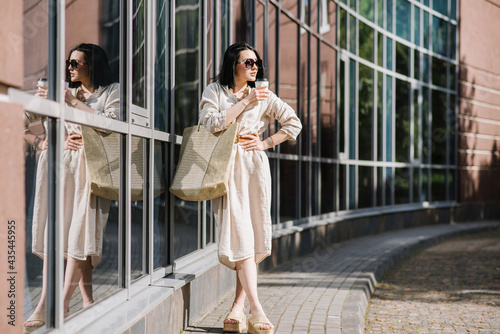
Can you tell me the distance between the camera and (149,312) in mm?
3746

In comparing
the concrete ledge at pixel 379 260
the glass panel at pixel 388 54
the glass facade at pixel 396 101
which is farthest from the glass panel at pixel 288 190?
the glass panel at pixel 388 54

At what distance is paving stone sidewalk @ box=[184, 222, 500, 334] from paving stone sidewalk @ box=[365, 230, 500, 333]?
0.57 ft

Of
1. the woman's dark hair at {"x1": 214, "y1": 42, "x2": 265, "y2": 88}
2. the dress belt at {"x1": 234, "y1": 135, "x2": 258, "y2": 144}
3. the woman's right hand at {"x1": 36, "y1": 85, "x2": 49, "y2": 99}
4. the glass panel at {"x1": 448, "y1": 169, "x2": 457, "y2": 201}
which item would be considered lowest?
the glass panel at {"x1": 448, "y1": 169, "x2": 457, "y2": 201}

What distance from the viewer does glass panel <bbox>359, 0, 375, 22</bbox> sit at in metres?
13.1

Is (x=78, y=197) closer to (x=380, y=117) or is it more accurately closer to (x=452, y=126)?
(x=380, y=117)

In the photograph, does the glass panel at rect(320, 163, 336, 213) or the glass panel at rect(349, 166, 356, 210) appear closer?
the glass panel at rect(320, 163, 336, 213)

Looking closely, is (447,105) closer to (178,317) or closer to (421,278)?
(421,278)

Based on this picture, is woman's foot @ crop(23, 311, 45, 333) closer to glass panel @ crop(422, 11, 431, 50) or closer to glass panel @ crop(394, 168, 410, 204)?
glass panel @ crop(394, 168, 410, 204)

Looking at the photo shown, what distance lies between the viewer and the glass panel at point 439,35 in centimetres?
1678

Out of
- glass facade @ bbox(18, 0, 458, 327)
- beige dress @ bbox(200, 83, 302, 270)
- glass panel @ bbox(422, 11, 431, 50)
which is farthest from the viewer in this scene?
glass panel @ bbox(422, 11, 431, 50)

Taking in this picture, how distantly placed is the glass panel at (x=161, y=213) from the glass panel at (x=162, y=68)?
17 centimetres

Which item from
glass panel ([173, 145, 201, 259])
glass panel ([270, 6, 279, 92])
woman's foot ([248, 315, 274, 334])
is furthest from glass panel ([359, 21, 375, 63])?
woman's foot ([248, 315, 274, 334])

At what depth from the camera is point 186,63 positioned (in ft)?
17.7

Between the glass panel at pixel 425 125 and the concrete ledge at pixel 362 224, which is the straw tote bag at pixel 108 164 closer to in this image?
the concrete ledge at pixel 362 224
